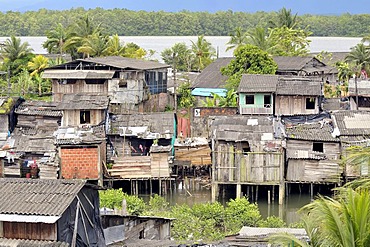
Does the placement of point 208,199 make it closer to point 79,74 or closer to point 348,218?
point 79,74

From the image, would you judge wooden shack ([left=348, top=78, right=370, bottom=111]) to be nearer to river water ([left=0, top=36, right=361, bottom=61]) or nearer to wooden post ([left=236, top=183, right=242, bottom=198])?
wooden post ([left=236, top=183, right=242, bottom=198])

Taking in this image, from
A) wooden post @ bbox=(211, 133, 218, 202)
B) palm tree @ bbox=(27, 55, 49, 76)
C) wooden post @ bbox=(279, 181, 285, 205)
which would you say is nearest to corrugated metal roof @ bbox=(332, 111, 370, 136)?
wooden post @ bbox=(279, 181, 285, 205)

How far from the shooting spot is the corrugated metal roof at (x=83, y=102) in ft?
110

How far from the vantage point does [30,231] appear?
14.8 metres

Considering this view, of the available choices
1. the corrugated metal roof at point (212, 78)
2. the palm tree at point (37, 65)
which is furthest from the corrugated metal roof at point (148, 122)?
the palm tree at point (37, 65)

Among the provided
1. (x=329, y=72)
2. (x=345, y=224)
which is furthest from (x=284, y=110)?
(x=345, y=224)

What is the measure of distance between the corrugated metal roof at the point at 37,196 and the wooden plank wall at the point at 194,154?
17.9 m

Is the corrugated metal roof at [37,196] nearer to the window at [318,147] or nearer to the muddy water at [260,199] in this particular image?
the muddy water at [260,199]

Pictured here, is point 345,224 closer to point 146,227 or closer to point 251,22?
point 146,227

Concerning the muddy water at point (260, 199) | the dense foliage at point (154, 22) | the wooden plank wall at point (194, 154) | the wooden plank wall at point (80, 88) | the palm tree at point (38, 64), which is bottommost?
the muddy water at point (260, 199)

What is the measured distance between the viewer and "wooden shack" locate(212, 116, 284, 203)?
30.8m

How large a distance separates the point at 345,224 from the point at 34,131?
26.6m

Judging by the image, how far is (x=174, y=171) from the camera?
33.8 meters

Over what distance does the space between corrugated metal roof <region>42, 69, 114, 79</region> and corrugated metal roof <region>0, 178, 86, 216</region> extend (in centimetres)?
2298
